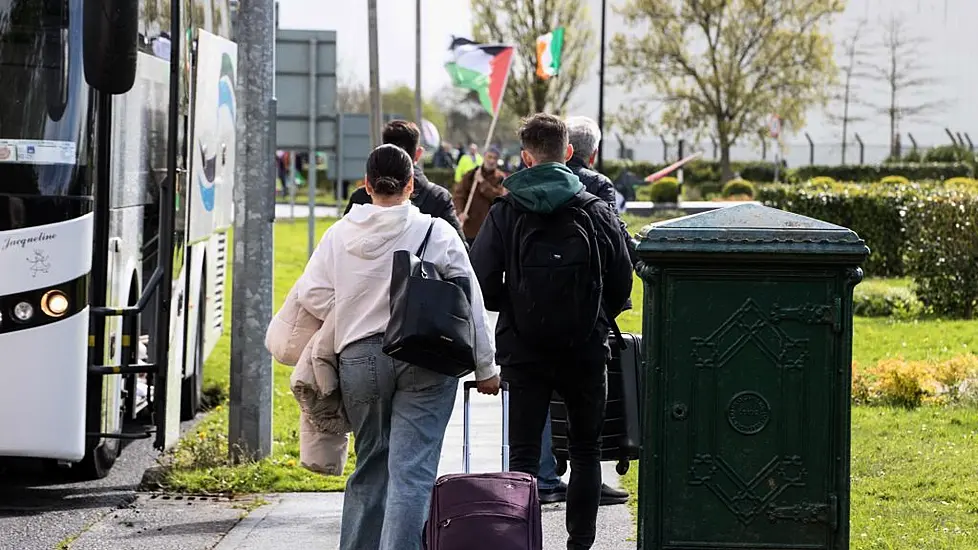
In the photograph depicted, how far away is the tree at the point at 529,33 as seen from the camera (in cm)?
5825

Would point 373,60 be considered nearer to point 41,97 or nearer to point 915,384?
point 915,384

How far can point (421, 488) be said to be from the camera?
5566mm

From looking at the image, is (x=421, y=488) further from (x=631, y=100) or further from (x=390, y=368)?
(x=631, y=100)

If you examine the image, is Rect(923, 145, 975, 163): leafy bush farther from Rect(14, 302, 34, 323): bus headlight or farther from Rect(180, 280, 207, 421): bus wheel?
Rect(14, 302, 34, 323): bus headlight

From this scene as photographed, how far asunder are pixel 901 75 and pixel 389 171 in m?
52.7

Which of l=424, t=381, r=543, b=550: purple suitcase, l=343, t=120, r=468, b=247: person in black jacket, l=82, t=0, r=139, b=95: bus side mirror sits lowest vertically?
l=424, t=381, r=543, b=550: purple suitcase

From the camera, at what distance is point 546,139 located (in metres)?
5.96

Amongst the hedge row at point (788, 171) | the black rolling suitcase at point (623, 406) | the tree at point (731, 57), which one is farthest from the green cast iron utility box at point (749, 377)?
the tree at point (731, 57)

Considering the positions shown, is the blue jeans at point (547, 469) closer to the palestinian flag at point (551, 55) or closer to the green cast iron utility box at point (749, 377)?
the green cast iron utility box at point (749, 377)

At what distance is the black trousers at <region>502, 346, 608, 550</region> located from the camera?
5.85 m

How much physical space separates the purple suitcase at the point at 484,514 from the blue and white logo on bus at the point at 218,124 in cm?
479

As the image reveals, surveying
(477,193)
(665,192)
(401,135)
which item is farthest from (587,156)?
(665,192)

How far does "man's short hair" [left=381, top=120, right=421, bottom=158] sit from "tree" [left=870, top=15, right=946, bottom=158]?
49.7 m

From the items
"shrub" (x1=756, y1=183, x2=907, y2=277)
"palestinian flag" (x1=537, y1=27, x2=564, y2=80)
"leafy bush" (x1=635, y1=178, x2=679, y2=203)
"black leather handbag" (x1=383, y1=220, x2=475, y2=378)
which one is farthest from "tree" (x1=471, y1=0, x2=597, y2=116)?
"black leather handbag" (x1=383, y1=220, x2=475, y2=378)
